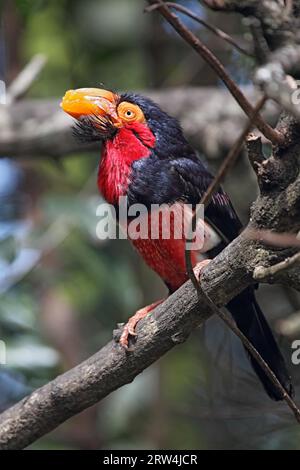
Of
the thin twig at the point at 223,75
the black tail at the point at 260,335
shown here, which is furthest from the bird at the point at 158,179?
the thin twig at the point at 223,75

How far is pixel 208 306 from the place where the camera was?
2.76 metres

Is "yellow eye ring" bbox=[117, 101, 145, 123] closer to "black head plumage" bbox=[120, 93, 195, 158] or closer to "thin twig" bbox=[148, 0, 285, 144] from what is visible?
"black head plumage" bbox=[120, 93, 195, 158]

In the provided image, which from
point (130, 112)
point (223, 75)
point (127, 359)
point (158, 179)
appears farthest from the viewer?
point (130, 112)

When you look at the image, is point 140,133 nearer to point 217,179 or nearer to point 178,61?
point 217,179

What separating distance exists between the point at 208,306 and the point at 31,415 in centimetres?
92

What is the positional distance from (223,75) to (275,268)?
544 millimetres

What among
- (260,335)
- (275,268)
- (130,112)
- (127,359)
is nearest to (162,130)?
(130,112)

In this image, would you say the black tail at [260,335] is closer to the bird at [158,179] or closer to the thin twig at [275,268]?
the bird at [158,179]

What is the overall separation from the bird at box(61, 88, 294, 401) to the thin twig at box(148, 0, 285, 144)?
1116 mm

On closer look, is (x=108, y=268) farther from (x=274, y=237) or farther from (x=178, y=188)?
(x=274, y=237)

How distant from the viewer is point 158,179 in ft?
11.3

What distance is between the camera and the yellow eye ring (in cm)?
359

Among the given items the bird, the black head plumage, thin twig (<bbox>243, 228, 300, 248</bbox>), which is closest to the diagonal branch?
thin twig (<bbox>243, 228, 300, 248</bbox>)
